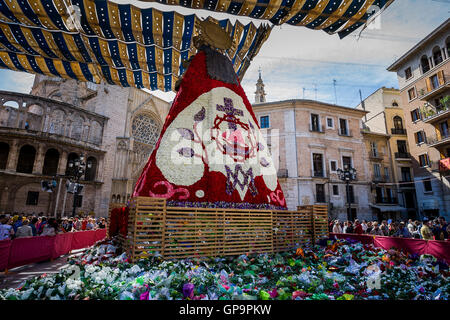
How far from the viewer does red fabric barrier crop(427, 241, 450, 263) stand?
613cm

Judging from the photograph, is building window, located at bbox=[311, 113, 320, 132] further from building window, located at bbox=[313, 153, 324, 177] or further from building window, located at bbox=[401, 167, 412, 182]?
building window, located at bbox=[401, 167, 412, 182]

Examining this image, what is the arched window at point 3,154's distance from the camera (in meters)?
19.3

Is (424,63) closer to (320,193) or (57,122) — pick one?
(320,193)

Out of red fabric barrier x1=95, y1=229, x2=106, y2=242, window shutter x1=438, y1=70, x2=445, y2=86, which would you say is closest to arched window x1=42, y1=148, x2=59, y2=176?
red fabric barrier x1=95, y1=229, x2=106, y2=242

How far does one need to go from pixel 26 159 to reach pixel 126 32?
1878 centimetres

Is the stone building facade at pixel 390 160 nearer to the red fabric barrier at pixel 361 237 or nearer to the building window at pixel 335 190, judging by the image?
the building window at pixel 335 190

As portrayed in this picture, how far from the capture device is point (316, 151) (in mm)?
21391

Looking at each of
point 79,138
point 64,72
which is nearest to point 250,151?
point 64,72

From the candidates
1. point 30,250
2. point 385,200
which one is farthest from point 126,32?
point 385,200

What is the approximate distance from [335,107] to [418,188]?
405 inches

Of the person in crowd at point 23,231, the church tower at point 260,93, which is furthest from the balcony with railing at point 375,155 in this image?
the person in crowd at point 23,231

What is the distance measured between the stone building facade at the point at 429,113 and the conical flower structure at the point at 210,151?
62.6ft

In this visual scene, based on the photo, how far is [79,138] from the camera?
74.4 ft
